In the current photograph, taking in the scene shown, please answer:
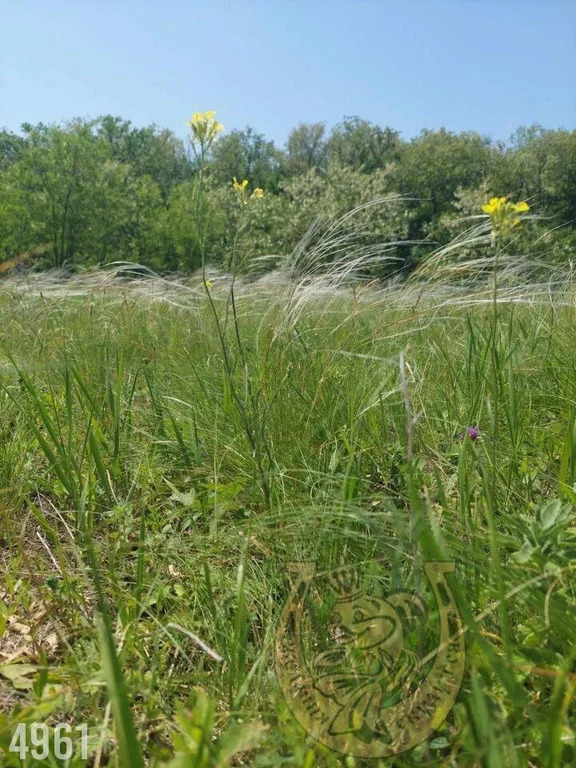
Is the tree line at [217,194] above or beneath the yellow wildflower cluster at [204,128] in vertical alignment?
above

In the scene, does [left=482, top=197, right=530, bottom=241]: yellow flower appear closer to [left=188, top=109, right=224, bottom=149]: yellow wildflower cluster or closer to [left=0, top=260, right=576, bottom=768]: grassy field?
[left=0, top=260, right=576, bottom=768]: grassy field

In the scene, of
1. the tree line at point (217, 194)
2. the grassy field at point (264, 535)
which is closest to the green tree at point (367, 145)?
the tree line at point (217, 194)

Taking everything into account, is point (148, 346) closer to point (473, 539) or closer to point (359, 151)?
point (473, 539)

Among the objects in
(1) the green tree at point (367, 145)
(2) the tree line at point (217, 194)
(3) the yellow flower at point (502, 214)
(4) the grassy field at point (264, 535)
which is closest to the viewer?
(4) the grassy field at point (264, 535)

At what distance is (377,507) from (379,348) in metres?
0.72

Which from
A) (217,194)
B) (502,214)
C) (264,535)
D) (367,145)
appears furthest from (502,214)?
(367,145)

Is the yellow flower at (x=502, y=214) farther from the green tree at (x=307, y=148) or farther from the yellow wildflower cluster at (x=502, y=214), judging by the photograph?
the green tree at (x=307, y=148)

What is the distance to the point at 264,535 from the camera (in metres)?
1.10

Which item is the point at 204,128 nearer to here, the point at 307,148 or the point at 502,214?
the point at 502,214

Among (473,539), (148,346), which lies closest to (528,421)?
(473,539)

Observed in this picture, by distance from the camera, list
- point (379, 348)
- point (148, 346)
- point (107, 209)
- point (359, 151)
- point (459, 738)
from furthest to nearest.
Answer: point (359, 151) → point (107, 209) → point (148, 346) → point (379, 348) → point (459, 738)

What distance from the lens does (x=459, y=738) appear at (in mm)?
684

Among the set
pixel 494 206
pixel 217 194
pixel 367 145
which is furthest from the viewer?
pixel 367 145

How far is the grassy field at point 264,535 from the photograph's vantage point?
0.70 metres
